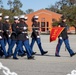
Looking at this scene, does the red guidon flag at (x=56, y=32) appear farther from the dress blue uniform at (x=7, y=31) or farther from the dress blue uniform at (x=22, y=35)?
the dress blue uniform at (x=7, y=31)

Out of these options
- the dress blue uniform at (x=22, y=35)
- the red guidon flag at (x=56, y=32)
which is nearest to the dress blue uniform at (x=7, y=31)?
the dress blue uniform at (x=22, y=35)

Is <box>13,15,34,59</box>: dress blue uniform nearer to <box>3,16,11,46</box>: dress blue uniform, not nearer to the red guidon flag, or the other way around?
<box>3,16,11,46</box>: dress blue uniform

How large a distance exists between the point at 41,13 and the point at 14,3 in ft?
28.4

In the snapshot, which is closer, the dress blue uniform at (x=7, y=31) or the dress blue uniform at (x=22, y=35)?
the dress blue uniform at (x=22, y=35)

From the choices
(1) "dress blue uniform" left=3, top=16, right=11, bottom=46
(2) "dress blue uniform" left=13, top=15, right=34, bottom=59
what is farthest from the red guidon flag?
(1) "dress blue uniform" left=3, top=16, right=11, bottom=46

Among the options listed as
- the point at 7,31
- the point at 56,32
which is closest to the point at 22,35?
the point at 7,31

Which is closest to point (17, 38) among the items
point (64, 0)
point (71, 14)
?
point (71, 14)

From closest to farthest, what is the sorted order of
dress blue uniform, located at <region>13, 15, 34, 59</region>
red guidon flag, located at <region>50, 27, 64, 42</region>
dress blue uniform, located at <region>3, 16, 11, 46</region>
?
dress blue uniform, located at <region>13, 15, 34, 59</region>, red guidon flag, located at <region>50, 27, 64, 42</region>, dress blue uniform, located at <region>3, 16, 11, 46</region>

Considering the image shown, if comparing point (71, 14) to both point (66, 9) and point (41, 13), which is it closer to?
point (66, 9)

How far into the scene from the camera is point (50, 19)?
82312 millimetres

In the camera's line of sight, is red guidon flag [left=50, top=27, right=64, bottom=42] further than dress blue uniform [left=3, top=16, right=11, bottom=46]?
No

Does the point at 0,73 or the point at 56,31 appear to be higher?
the point at 56,31

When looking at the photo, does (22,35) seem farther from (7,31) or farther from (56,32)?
(56,32)

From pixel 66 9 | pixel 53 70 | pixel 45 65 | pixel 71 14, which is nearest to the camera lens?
pixel 53 70
